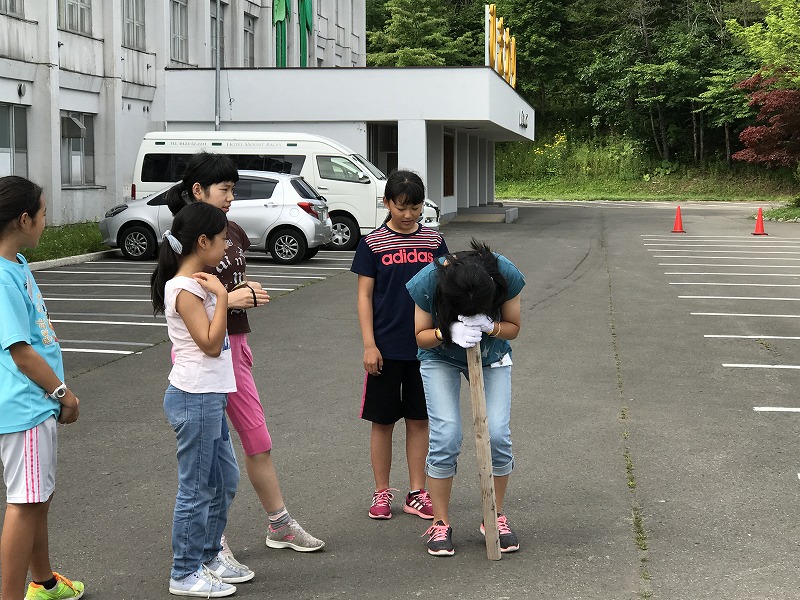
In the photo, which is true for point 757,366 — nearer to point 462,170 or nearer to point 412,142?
point 412,142

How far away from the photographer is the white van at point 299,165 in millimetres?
24031

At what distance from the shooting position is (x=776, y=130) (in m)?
41.8

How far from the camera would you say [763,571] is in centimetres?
464

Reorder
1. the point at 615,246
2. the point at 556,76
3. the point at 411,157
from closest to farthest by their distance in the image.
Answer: the point at 615,246, the point at 411,157, the point at 556,76

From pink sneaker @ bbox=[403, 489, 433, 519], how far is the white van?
1844cm

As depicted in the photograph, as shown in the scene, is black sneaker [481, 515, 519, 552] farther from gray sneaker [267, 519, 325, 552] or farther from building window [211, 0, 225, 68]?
building window [211, 0, 225, 68]

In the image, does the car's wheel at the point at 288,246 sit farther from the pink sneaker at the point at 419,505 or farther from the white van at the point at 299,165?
the pink sneaker at the point at 419,505

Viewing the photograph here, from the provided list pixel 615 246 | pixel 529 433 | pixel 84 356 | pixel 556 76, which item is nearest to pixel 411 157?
pixel 615 246

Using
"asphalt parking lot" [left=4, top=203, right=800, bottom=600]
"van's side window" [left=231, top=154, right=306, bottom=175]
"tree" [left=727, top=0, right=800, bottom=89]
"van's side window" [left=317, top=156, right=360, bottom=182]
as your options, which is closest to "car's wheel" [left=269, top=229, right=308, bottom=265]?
"van's side window" [left=317, top=156, right=360, bottom=182]

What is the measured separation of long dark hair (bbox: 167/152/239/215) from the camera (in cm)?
466

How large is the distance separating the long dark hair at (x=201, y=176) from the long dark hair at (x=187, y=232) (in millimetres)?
366

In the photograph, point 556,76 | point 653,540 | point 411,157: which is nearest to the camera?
point 653,540

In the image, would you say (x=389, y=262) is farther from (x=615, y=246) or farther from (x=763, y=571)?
(x=615, y=246)

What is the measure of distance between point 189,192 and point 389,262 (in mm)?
1054
